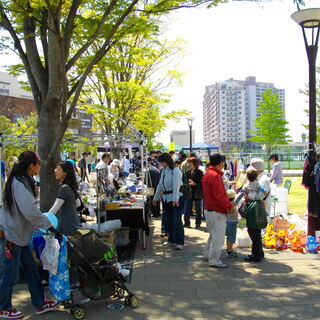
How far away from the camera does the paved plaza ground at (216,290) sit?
159 inches

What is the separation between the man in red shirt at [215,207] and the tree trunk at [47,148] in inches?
115

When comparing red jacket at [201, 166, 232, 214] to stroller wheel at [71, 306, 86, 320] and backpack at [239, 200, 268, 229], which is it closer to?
backpack at [239, 200, 268, 229]

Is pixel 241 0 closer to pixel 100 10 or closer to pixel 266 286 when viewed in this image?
pixel 100 10

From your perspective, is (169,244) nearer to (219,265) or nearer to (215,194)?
(219,265)

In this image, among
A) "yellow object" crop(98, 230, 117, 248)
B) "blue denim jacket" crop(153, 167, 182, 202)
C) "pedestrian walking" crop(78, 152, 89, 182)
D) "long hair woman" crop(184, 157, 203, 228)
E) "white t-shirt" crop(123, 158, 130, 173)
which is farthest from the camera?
"pedestrian walking" crop(78, 152, 89, 182)

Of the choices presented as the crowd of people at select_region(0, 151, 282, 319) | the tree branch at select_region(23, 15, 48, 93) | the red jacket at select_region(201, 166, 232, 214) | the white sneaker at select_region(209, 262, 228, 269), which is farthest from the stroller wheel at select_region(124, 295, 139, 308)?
the tree branch at select_region(23, 15, 48, 93)

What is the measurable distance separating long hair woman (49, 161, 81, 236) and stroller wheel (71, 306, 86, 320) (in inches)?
48.4

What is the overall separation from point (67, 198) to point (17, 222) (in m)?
1.06

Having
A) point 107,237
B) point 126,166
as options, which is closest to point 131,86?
point 126,166

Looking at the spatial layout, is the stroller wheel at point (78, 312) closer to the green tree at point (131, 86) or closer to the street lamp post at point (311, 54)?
the street lamp post at point (311, 54)

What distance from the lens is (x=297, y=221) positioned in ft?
25.6

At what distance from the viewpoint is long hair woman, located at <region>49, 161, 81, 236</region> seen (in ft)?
15.9

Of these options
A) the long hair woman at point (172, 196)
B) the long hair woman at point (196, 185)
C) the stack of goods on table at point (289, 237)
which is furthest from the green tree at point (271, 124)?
the long hair woman at point (172, 196)

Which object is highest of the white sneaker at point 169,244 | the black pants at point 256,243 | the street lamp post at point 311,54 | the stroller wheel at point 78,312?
the street lamp post at point 311,54
